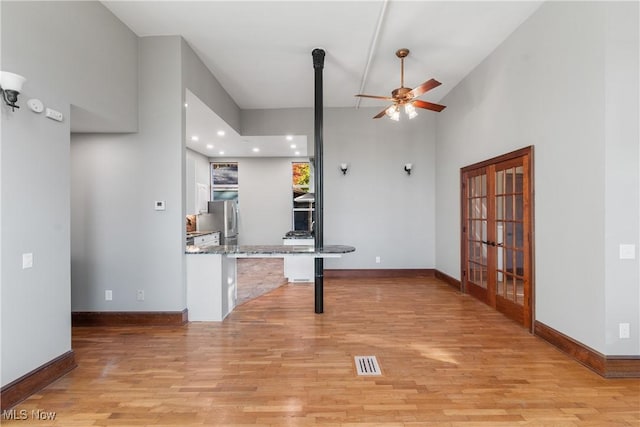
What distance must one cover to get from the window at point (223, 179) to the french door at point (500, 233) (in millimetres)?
6243

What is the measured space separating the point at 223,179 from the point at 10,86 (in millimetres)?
6880

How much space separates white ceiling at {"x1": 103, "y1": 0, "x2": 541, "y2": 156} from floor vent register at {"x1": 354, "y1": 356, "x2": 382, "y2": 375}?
340cm

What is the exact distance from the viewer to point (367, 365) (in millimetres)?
2648

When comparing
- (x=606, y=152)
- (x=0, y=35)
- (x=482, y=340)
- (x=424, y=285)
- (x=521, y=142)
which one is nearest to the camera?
(x=0, y=35)

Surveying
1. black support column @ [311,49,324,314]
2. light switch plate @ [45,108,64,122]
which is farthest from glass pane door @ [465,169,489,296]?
light switch plate @ [45,108,64,122]

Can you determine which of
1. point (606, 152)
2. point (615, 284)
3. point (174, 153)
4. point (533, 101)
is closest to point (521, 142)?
point (533, 101)

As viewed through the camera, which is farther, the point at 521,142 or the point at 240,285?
the point at 240,285

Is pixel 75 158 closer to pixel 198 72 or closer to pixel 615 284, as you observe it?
pixel 198 72

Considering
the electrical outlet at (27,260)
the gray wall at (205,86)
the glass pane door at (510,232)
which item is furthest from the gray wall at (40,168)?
the glass pane door at (510,232)

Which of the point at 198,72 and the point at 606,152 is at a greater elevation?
the point at 198,72

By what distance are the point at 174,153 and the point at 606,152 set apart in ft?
13.7

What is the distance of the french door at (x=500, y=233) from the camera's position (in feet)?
11.1

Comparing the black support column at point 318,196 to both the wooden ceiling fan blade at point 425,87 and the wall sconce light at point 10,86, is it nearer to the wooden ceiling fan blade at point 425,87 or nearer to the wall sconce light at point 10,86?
the wooden ceiling fan blade at point 425,87

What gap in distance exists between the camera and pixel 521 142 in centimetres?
347
